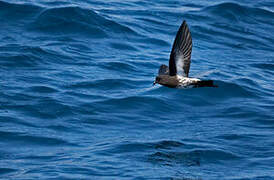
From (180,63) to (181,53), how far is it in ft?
0.70

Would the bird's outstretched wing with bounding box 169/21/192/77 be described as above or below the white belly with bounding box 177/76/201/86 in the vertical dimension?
above

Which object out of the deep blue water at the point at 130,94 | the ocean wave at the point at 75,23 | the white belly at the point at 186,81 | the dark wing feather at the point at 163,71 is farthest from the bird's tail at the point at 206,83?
the ocean wave at the point at 75,23

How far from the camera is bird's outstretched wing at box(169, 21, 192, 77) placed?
390 inches

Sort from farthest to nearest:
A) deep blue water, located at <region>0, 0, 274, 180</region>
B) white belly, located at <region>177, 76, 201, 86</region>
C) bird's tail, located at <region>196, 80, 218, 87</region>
A: deep blue water, located at <region>0, 0, 274, 180</region> < white belly, located at <region>177, 76, 201, 86</region> < bird's tail, located at <region>196, 80, 218, 87</region>

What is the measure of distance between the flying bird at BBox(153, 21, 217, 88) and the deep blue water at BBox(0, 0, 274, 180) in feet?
4.54

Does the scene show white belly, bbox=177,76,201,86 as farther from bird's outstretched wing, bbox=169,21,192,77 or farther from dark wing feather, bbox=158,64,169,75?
dark wing feather, bbox=158,64,169,75

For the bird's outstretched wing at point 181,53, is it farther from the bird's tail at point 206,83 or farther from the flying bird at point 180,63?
the bird's tail at point 206,83

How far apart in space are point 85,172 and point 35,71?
518cm

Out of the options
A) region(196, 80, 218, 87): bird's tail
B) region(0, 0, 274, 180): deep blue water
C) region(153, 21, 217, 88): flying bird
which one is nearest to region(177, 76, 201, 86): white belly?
region(153, 21, 217, 88): flying bird

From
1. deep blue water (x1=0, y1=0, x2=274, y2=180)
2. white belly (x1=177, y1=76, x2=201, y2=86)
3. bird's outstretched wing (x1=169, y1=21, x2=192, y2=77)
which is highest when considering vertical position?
bird's outstretched wing (x1=169, y1=21, x2=192, y2=77)

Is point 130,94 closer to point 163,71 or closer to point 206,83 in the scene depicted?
point 163,71

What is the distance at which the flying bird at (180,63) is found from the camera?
985cm

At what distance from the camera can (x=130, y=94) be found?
13352 millimetres

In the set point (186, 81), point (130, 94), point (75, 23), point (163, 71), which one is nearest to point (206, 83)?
point (186, 81)
